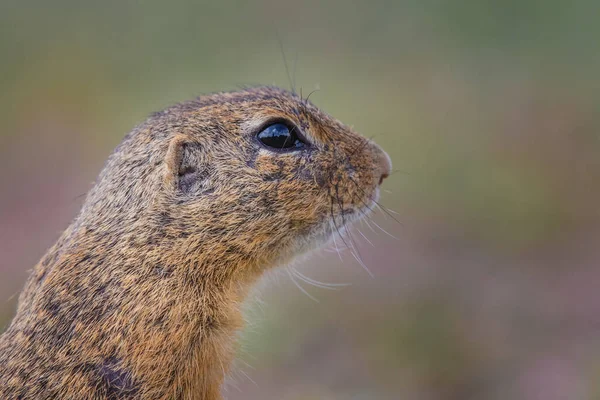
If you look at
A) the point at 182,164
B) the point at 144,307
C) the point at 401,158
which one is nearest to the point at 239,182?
the point at 182,164

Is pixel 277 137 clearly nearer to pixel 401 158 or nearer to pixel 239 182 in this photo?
pixel 239 182

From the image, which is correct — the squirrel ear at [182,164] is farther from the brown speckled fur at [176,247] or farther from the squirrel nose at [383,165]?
the squirrel nose at [383,165]

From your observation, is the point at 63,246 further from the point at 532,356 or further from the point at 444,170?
the point at 444,170

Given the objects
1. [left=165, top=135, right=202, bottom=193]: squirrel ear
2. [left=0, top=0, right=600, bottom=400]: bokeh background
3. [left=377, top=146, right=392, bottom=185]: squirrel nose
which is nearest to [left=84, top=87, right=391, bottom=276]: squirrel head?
[left=165, top=135, right=202, bottom=193]: squirrel ear

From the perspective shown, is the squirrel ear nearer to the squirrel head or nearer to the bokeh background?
the squirrel head

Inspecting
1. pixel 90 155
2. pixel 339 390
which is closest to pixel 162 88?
pixel 90 155

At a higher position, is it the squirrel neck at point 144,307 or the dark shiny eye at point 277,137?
the dark shiny eye at point 277,137

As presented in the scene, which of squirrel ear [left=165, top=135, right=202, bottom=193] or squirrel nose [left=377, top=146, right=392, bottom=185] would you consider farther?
squirrel nose [left=377, top=146, right=392, bottom=185]

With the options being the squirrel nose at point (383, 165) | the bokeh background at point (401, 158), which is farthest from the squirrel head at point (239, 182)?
the bokeh background at point (401, 158)
